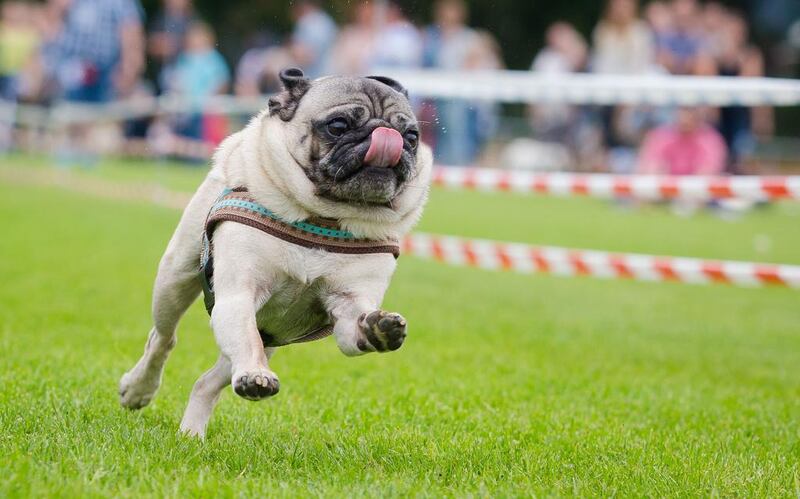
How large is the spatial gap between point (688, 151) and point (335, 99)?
12921 millimetres

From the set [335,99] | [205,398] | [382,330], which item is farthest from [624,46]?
[382,330]

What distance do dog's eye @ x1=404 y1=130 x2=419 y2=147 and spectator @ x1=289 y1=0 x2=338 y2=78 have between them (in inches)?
463

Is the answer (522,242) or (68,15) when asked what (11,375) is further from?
(68,15)

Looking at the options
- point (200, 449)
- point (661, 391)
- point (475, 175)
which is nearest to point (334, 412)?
point (200, 449)

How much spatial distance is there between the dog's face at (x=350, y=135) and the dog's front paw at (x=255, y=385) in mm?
817

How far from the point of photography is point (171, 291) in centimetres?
434

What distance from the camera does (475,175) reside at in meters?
9.58

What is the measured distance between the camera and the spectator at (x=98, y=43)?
15.7m

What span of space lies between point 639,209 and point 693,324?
10323mm

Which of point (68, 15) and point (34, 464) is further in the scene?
point (68, 15)

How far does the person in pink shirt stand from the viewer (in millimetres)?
16000

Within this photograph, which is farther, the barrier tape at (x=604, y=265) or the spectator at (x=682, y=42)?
the spectator at (x=682, y=42)

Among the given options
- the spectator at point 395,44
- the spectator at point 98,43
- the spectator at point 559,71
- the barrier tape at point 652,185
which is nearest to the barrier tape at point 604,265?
the barrier tape at point 652,185

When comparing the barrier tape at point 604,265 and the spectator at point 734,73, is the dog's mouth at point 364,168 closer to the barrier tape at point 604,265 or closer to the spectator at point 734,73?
the barrier tape at point 604,265
